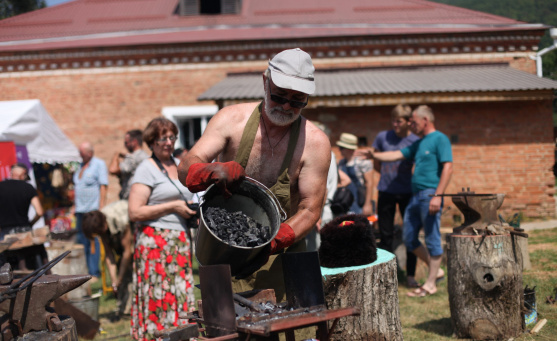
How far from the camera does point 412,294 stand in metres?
6.53

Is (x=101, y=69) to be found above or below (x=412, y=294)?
above

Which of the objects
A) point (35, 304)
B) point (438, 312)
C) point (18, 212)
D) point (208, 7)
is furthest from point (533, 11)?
point (35, 304)

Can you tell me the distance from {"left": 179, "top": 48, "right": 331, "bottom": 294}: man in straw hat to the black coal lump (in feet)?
0.57

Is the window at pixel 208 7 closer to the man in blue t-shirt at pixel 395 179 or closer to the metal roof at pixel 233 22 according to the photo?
the metal roof at pixel 233 22

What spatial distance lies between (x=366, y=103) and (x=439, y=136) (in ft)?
18.8

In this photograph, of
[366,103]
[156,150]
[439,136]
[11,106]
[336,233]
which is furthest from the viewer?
[366,103]

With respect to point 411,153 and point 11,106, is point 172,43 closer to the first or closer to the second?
point 11,106

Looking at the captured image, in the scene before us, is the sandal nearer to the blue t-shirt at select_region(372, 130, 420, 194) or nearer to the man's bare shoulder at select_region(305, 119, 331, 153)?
the blue t-shirt at select_region(372, 130, 420, 194)

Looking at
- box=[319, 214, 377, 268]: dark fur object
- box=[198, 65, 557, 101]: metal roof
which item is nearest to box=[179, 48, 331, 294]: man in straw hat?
box=[319, 214, 377, 268]: dark fur object

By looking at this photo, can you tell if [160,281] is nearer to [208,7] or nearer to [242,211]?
[242,211]

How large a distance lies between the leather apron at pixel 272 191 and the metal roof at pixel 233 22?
40.7 ft

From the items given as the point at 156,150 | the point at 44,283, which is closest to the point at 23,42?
the point at 156,150

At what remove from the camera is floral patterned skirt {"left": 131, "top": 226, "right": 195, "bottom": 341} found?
5074mm

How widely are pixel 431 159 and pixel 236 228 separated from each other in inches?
163
